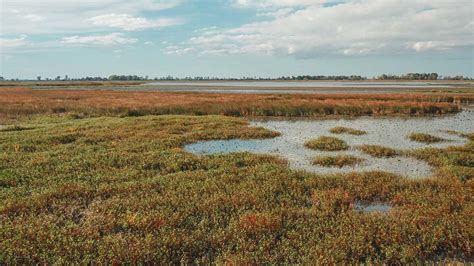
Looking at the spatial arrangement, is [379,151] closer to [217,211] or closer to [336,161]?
[336,161]

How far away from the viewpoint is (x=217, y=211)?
40.0 ft

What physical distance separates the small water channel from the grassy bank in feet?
5.59

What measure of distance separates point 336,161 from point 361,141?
7.56 m

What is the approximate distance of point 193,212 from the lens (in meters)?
12.1

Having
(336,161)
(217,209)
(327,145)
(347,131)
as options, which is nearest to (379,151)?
(327,145)

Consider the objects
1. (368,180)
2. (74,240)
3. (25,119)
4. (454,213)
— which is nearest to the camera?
(74,240)

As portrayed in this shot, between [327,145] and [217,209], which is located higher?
[327,145]

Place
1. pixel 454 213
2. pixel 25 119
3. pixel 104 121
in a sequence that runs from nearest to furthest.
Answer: pixel 454 213 → pixel 104 121 → pixel 25 119

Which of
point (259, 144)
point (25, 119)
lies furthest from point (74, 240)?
point (25, 119)

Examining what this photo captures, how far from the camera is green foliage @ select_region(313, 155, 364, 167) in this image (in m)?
19.4

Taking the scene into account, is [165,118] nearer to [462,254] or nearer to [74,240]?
[74,240]

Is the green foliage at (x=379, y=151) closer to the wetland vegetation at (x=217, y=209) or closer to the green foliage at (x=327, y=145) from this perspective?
the wetland vegetation at (x=217, y=209)

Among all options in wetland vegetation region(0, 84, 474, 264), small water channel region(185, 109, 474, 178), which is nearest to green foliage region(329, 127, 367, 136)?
small water channel region(185, 109, 474, 178)

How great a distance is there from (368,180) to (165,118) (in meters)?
24.8
